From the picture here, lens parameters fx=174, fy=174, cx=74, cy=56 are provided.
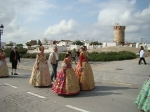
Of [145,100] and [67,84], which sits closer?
[145,100]

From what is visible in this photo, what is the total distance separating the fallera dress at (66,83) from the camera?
687 cm

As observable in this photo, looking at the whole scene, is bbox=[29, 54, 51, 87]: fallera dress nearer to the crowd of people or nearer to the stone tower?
the crowd of people

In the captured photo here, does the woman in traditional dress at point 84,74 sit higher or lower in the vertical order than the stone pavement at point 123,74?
higher

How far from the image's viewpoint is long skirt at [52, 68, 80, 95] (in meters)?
6.87

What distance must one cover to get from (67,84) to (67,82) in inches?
3.3

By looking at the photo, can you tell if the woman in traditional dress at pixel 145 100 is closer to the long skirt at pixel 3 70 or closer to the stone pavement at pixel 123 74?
the stone pavement at pixel 123 74

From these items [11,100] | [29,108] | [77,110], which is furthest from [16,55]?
[77,110]

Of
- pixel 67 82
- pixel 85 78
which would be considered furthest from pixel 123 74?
pixel 67 82

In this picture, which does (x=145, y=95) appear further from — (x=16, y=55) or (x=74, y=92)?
(x=16, y=55)

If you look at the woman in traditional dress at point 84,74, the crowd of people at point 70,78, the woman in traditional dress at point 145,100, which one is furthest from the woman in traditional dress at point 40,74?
the woman in traditional dress at point 145,100

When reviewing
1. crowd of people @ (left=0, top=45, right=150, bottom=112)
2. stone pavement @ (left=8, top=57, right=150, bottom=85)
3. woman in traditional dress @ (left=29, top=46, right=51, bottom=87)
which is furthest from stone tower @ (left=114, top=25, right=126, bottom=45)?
woman in traditional dress @ (left=29, top=46, right=51, bottom=87)

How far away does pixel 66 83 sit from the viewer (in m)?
6.91

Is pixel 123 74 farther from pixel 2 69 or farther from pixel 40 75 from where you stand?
pixel 2 69

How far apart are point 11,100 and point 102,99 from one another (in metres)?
3.46
